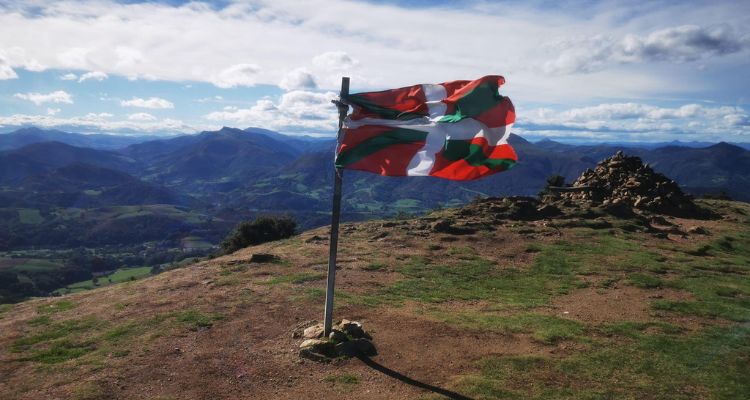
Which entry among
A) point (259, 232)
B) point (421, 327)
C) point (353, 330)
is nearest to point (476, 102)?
point (421, 327)

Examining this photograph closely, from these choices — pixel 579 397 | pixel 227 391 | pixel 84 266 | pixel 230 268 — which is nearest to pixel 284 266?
pixel 230 268

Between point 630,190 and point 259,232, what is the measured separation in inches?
1293

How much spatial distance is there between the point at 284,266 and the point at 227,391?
12.6 m

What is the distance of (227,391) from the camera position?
1198 cm

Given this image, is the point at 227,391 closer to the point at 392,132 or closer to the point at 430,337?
the point at 430,337

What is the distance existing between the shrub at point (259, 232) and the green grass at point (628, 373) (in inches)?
1178

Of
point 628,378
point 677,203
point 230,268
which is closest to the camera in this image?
point 628,378

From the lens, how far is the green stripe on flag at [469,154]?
13.5 m

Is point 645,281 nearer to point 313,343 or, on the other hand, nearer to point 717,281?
point 717,281

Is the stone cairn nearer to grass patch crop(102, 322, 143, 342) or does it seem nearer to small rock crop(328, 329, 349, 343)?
small rock crop(328, 329, 349, 343)

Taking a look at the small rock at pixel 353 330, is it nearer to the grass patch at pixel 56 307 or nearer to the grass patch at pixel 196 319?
the grass patch at pixel 196 319

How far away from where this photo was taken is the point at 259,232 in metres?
40.9

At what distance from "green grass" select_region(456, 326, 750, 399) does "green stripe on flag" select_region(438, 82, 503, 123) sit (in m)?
6.96

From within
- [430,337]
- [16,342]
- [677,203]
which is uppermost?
[677,203]
